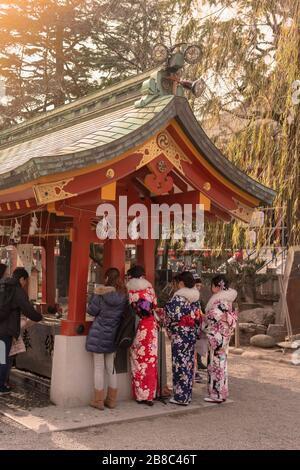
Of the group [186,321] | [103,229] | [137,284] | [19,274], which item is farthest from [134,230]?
[19,274]

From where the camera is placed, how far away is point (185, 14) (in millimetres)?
13648

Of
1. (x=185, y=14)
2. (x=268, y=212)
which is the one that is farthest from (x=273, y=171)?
(x=185, y=14)

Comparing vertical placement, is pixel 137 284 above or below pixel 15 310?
above

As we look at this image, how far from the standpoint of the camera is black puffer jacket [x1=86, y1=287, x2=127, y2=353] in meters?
6.58

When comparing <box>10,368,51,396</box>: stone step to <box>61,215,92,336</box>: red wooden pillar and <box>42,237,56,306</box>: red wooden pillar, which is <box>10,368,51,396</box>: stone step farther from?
<box>42,237,56,306</box>: red wooden pillar

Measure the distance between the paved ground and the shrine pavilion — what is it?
44.5 inches

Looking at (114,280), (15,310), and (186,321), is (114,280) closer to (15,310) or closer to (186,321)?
(186,321)

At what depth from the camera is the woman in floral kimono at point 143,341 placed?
6879 mm

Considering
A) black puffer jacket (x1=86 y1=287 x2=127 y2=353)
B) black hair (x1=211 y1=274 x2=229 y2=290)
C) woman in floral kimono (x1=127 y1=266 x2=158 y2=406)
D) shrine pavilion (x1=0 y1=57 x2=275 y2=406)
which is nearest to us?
shrine pavilion (x1=0 y1=57 x2=275 y2=406)

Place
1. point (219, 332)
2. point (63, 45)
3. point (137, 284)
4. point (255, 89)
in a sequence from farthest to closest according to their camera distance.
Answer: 1. point (63, 45)
2. point (255, 89)
3. point (219, 332)
4. point (137, 284)

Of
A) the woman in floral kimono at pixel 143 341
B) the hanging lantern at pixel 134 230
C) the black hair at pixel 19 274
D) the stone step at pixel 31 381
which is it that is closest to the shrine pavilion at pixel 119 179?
the hanging lantern at pixel 134 230

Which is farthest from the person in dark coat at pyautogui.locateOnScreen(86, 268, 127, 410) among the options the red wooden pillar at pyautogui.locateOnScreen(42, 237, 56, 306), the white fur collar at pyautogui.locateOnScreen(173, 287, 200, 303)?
the red wooden pillar at pyautogui.locateOnScreen(42, 237, 56, 306)

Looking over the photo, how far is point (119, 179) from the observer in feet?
23.3

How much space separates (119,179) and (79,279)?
1456 mm
